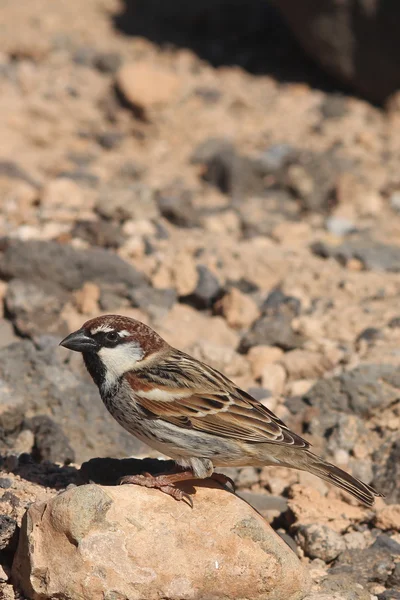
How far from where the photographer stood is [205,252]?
1002cm

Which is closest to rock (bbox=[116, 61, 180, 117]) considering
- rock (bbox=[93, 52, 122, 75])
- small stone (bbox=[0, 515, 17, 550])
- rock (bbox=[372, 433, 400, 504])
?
rock (bbox=[93, 52, 122, 75])

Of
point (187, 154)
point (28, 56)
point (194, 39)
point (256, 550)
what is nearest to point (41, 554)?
point (256, 550)

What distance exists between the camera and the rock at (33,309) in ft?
27.8

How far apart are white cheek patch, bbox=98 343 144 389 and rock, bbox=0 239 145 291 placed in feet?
10.1

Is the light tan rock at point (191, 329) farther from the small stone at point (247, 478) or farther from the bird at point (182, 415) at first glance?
the bird at point (182, 415)

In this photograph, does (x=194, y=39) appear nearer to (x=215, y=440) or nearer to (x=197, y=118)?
(x=197, y=118)

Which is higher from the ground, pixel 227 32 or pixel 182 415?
pixel 182 415

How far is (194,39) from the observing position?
50.7 ft

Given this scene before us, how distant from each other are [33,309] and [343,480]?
3.81 metres

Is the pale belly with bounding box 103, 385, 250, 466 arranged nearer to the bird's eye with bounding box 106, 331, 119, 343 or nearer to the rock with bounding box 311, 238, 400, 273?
the bird's eye with bounding box 106, 331, 119, 343

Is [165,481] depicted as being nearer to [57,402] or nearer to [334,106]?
[57,402]

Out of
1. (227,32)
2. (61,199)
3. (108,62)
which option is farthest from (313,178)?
(227,32)

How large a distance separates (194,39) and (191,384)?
34.6 ft

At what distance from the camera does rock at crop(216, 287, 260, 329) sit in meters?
9.07
